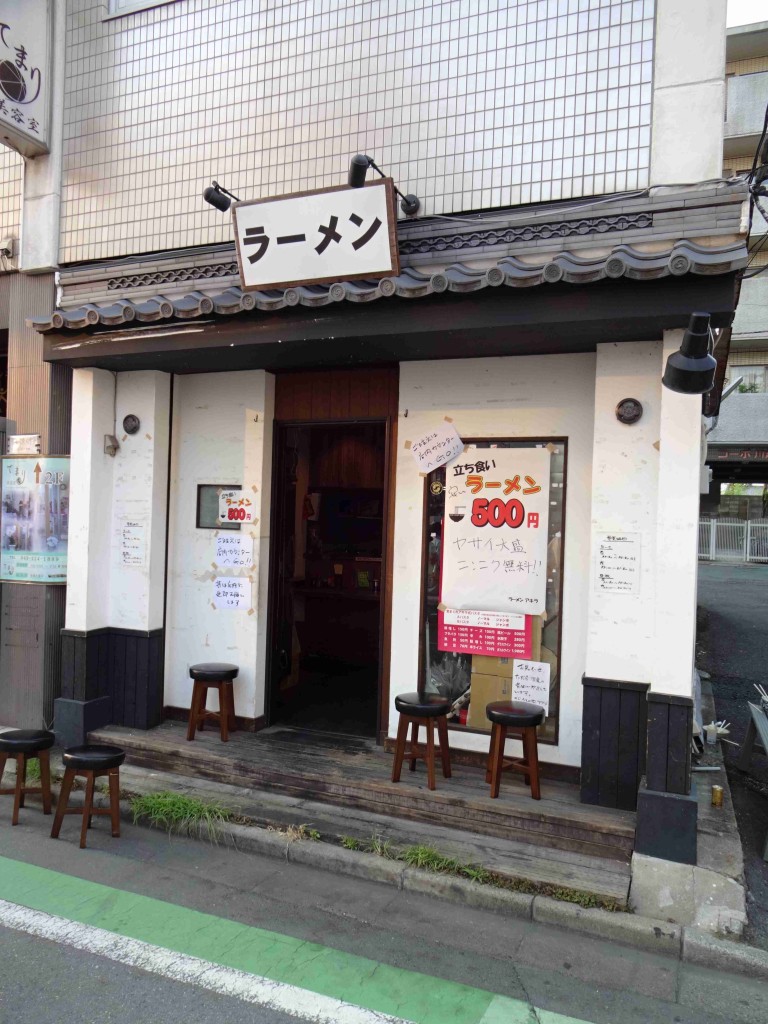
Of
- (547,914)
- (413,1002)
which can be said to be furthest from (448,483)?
(413,1002)

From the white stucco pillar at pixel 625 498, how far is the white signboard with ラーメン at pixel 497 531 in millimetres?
618

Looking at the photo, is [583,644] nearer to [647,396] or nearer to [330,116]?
[647,396]

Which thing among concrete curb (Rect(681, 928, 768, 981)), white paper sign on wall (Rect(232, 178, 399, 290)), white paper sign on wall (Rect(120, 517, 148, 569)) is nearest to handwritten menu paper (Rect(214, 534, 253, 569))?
white paper sign on wall (Rect(120, 517, 148, 569))

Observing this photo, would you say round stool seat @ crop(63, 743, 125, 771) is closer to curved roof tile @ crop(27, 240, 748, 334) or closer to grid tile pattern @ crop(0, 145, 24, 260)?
curved roof tile @ crop(27, 240, 748, 334)

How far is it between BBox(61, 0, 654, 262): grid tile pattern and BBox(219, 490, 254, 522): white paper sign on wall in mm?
2454

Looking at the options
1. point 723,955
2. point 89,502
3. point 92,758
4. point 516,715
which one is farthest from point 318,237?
point 723,955

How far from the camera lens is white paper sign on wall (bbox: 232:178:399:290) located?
5293 mm

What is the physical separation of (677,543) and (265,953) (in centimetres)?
353

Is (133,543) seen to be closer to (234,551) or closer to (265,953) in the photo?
(234,551)

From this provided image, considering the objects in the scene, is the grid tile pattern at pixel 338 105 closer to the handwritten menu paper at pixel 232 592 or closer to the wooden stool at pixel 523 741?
the handwritten menu paper at pixel 232 592

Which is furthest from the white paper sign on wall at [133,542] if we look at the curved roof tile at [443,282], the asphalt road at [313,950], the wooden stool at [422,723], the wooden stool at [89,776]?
the wooden stool at [422,723]

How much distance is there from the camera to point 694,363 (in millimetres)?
4066

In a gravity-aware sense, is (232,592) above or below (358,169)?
below

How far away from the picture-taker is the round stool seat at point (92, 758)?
201 inches
